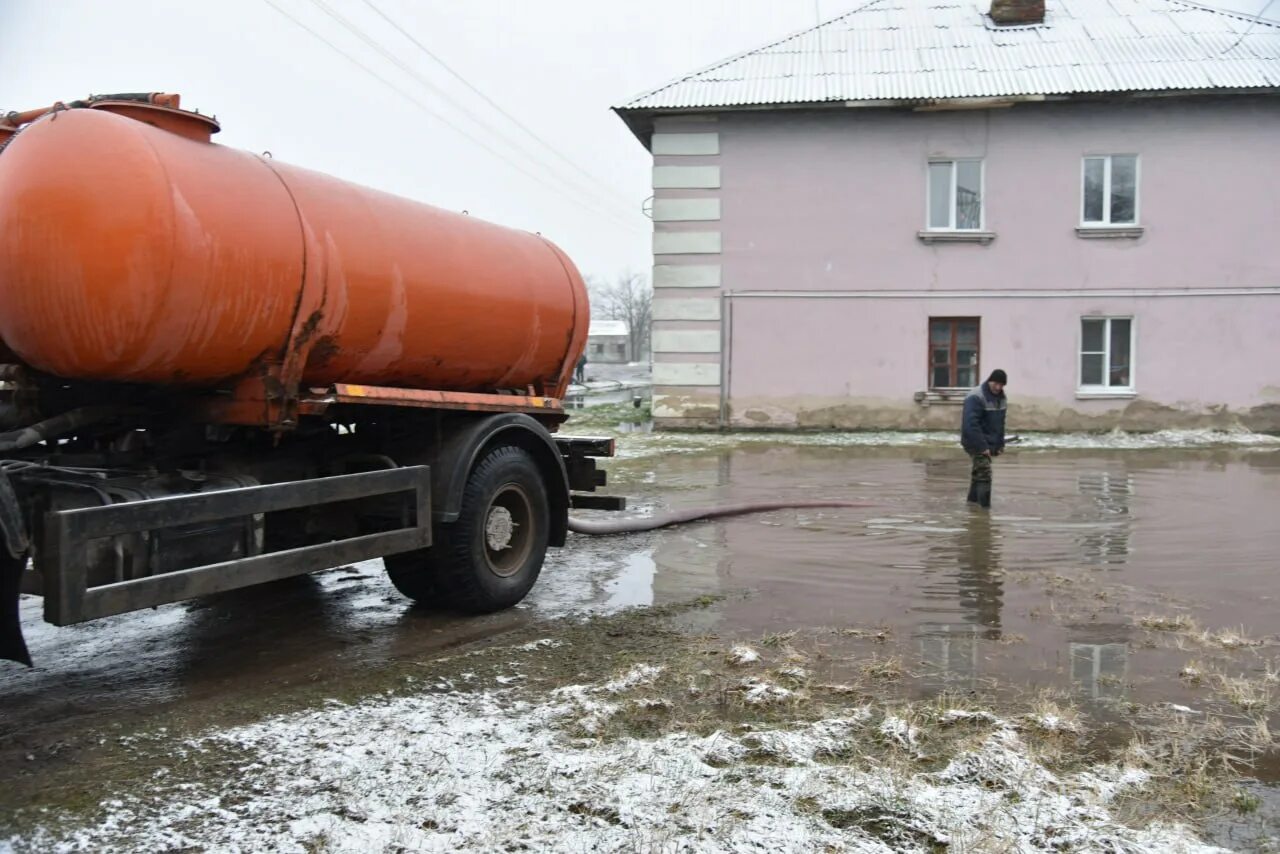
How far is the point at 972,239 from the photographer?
19.5 meters

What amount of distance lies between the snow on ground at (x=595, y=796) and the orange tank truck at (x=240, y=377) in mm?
976

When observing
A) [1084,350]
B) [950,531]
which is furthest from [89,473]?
[1084,350]

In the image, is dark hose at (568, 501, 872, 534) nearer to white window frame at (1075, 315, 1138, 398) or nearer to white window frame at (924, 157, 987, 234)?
white window frame at (924, 157, 987, 234)

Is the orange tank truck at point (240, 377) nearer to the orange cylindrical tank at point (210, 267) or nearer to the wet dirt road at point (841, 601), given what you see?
the orange cylindrical tank at point (210, 267)

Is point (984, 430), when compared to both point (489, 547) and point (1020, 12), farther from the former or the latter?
point (1020, 12)

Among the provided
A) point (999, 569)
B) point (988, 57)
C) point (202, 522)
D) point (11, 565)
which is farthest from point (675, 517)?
point (988, 57)

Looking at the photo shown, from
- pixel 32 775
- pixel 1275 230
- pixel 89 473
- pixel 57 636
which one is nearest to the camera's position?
pixel 32 775

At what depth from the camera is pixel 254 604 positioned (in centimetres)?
679

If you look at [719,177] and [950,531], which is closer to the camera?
[950,531]

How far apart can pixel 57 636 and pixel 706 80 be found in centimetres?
1669

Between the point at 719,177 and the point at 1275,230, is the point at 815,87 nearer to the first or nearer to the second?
the point at 719,177

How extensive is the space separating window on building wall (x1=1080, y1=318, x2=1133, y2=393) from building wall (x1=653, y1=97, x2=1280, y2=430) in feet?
0.70

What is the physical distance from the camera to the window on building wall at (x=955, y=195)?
64.5 ft

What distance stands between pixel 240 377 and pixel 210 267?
68 cm
